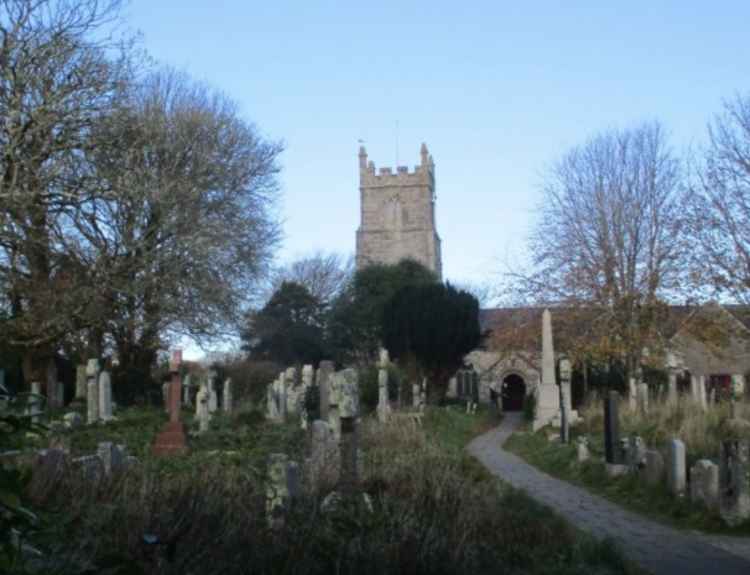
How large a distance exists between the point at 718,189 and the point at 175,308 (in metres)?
15.3

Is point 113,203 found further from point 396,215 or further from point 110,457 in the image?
point 396,215

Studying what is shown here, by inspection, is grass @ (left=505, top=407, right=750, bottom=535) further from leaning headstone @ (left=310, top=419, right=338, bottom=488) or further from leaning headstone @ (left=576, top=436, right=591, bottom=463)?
leaning headstone @ (left=310, top=419, right=338, bottom=488)

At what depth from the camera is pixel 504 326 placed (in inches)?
1406

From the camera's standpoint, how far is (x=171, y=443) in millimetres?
16438

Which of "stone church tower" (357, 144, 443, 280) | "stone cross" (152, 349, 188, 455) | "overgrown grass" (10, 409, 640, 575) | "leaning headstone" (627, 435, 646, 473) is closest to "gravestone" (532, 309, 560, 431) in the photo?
"stone cross" (152, 349, 188, 455)

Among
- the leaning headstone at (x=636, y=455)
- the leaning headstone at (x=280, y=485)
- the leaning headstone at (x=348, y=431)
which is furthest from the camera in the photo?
the leaning headstone at (x=636, y=455)

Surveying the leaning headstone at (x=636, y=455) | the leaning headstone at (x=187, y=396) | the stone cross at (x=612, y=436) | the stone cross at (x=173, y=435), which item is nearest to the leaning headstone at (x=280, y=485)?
the leaning headstone at (x=636, y=455)

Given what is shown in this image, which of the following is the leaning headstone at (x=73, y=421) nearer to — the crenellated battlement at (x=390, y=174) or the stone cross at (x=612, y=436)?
the stone cross at (x=612, y=436)

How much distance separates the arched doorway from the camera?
5859 cm

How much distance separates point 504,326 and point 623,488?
2227cm

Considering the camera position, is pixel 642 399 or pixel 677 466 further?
pixel 642 399

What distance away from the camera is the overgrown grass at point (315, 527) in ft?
19.5

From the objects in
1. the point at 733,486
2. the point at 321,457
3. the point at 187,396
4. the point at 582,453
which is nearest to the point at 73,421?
the point at 582,453

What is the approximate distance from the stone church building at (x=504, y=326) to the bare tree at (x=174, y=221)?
10106 mm
